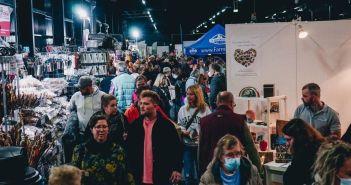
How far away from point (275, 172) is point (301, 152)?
1.61 metres

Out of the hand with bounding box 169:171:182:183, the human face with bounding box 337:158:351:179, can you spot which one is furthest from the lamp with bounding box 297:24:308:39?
the human face with bounding box 337:158:351:179

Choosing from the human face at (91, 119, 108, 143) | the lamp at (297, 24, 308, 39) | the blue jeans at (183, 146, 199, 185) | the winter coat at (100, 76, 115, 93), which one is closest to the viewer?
the human face at (91, 119, 108, 143)

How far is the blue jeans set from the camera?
7.18 meters

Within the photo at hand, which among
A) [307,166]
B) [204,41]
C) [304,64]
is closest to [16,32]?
[204,41]

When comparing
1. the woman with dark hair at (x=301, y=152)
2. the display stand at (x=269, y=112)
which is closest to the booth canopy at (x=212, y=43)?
the display stand at (x=269, y=112)

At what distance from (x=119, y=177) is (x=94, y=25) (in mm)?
19596

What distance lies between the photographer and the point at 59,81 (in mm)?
9234

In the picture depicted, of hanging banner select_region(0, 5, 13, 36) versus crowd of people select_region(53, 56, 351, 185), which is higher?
hanging banner select_region(0, 5, 13, 36)

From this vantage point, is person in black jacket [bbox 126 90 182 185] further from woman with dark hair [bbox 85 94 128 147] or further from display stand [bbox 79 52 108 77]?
display stand [bbox 79 52 108 77]

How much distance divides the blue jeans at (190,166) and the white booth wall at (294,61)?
179 cm

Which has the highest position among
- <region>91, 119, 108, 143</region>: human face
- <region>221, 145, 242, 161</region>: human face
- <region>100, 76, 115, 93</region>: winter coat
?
<region>100, 76, 115, 93</region>: winter coat

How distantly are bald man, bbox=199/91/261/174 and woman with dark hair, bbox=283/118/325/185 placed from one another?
0.84 metres

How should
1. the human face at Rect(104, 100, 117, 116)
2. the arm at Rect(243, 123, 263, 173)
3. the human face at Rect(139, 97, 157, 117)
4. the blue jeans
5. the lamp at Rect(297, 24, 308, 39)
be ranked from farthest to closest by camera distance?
1. the lamp at Rect(297, 24, 308, 39)
2. the blue jeans
3. the human face at Rect(104, 100, 117, 116)
4. the arm at Rect(243, 123, 263, 173)
5. the human face at Rect(139, 97, 157, 117)

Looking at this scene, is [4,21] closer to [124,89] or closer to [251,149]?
[124,89]
